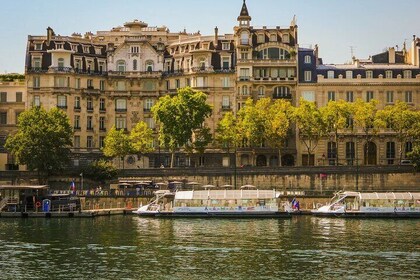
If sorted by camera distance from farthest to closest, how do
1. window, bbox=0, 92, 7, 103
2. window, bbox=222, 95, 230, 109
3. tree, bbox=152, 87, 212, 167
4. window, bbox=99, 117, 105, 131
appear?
window, bbox=99, 117, 105, 131 → window, bbox=0, 92, 7, 103 → window, bbox=222, 95, 230, 109 → tree, bbox=152, 87, 212, 167

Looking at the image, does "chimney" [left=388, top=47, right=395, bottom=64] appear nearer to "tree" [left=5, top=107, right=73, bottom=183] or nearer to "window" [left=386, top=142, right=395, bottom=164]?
"window" [left=386, top=142, right=395, bottom=164]

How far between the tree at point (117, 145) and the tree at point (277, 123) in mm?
19346

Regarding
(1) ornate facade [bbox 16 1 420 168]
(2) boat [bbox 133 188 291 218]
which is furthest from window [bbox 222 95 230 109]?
(2) boat [bbox 133 188 291 218]

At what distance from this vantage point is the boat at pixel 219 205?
343 feet

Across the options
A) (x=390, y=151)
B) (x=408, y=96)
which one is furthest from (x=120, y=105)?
(x=408, y=96)

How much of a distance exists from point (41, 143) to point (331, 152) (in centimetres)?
4235

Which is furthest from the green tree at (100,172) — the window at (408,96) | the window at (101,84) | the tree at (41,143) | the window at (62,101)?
the window at (408,96)

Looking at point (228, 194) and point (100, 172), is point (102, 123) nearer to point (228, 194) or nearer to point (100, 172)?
point (100, 172)

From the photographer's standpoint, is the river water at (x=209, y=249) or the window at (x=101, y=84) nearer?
the river water at (x=209, y=249)

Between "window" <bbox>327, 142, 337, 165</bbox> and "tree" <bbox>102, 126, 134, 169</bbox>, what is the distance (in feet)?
93.1

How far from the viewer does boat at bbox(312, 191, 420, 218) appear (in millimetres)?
103500

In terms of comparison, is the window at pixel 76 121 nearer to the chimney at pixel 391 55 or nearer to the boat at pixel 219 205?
the boat at pixel 219 205

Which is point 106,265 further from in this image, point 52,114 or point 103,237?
point 52,114

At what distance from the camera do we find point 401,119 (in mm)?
128250
